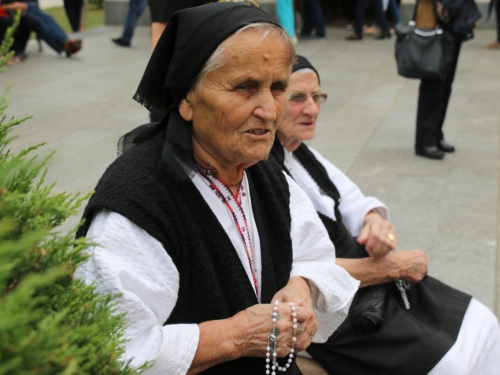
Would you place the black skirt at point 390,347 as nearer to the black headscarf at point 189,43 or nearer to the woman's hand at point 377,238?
the woman's hand at point 377,238

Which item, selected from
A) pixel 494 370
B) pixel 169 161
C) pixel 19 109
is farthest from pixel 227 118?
pixel 19 109

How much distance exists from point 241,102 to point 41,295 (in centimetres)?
104

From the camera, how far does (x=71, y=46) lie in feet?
36.3

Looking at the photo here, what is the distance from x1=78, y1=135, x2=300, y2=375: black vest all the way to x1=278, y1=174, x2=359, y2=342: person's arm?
0.70ft

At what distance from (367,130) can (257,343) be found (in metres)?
5.81

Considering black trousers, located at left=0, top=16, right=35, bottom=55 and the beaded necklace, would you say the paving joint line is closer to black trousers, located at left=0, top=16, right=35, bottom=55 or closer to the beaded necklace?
the beaded necklace

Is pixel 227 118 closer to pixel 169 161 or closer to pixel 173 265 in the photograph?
pixel 169 161

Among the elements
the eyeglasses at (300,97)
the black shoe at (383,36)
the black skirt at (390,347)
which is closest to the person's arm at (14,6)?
the black shoe at (383,36)

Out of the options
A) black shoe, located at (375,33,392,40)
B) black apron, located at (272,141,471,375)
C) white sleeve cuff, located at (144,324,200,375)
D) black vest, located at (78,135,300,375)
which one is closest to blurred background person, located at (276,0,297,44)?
black shoe, located at (375,33,392,40)

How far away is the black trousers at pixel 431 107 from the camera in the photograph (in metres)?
6.46

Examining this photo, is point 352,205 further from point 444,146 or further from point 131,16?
point 131,16

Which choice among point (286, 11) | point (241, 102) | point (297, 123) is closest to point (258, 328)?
point (241, 102)

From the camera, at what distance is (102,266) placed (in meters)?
1.76

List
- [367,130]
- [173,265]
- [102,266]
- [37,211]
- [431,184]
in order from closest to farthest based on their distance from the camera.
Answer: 1. [37,211]
2. [102,266]
3. [173,265]
4. [431,184]
5. [367,130]
